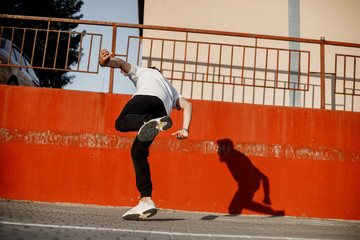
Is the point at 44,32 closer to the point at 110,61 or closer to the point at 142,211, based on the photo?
the point at 110,61

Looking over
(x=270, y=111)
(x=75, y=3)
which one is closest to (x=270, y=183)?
(x=270, y=111)

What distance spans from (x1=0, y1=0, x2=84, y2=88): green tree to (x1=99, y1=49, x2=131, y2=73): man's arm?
481 inches

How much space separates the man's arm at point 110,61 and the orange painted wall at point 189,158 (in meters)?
1.41

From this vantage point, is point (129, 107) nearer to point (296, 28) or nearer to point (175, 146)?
point (175, 146)

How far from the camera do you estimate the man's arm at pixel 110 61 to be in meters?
2.75

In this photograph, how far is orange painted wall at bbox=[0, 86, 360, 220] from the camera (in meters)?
4.19

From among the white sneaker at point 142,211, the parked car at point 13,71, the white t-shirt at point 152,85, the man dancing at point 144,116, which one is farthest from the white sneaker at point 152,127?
the parked car at point 13,71

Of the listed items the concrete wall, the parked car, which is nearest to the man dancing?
the parked car

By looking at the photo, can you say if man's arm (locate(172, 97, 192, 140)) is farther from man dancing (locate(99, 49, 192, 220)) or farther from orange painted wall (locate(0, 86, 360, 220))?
orange painted wall (locate(0, 86, 360, 220))

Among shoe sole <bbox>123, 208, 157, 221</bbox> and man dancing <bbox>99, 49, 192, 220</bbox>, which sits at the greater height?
man dancing <bbox>99, 49, 192, 220</bbox>

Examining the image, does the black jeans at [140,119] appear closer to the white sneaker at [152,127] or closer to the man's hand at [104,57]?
the white sneaker at [152,127]

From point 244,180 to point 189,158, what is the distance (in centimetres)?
88

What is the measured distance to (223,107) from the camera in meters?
4.45

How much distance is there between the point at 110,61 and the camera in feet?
9.36
